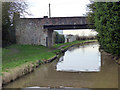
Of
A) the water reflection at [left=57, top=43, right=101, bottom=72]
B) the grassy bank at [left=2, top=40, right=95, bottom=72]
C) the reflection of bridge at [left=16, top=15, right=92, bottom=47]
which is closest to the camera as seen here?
the grassy bank at [left=2, top=40, right=95, bottom=72]

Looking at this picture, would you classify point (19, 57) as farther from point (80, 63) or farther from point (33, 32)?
point (33, 32)

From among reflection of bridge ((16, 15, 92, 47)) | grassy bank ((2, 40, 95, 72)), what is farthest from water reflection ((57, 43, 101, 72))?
reflection of bridge ((16, 15, 92, 47))

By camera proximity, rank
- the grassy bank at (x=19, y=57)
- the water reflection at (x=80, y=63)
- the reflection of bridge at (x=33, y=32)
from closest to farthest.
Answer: the grassy bank at (x=19, y=57) < the water reflection at (x=80, y=63) < the reflection of bridge at (x=33, y=32)

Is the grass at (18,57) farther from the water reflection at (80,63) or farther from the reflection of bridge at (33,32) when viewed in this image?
the reflection of bridge at (33,32)

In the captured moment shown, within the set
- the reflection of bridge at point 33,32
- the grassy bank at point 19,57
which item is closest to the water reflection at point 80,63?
the grassy bank at point 19,57

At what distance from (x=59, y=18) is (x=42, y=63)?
12.2 metres

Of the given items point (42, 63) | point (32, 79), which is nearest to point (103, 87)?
point (32, 79)

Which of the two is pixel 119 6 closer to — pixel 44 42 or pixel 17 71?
pixel 17 71

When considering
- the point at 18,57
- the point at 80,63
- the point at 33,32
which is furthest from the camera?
the point at 33,32

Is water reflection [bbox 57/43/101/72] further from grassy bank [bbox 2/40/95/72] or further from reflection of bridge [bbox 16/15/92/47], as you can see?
reflection of bridge [bbox 16/15/92/47]

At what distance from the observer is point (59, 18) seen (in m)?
23.6

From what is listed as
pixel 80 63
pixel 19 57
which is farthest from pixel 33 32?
pixel 80 63

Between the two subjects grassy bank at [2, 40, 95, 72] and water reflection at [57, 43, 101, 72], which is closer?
grassy bank at [2, 40, 95, 72]

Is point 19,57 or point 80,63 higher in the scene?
point 19,57
